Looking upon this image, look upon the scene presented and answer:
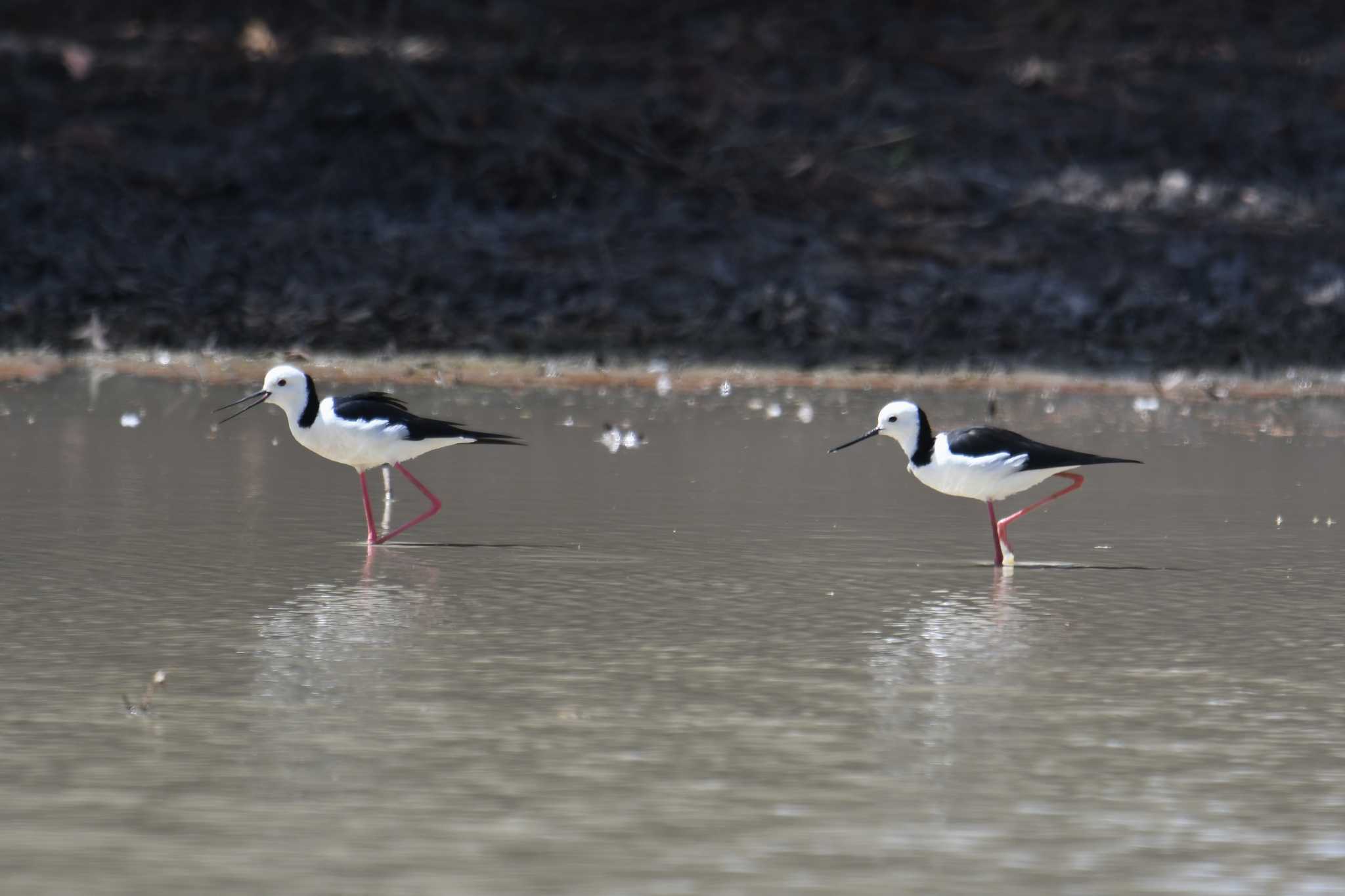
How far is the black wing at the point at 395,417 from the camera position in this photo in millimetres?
9758

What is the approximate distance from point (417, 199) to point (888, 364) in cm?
459

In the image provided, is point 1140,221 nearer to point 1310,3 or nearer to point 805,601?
point 1310,3

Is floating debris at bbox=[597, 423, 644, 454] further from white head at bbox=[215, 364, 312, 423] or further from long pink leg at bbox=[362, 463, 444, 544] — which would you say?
white head at bbox=[215, 364, 312, 423]

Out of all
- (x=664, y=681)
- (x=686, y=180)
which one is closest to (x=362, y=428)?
(x=664, y=681)

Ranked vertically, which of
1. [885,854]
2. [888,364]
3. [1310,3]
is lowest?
[885,854]

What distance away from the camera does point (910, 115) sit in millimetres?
20484

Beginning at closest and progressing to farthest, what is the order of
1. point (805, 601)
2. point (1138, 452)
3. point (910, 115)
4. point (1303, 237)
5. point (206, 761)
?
point (206, 761)
point (805, 601)
point (1138, 452)
point (1303, 237)
point (910, 115)

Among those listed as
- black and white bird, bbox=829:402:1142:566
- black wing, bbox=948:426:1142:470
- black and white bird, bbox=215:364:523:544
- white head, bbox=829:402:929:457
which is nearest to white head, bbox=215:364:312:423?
black and white bird, bbox=215:364:523:544

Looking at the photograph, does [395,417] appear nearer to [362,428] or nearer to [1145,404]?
[362,428]

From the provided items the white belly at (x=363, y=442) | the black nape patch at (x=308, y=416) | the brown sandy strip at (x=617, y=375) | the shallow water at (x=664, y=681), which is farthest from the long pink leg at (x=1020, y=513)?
the brown sandy strip at (x=617, y=375)

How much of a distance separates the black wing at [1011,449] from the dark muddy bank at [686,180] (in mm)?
6969

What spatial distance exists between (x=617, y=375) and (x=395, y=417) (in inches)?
235

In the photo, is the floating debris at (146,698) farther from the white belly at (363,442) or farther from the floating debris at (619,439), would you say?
the floating debris at (619,439)

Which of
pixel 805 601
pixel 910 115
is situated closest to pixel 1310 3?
pixel 910 115
